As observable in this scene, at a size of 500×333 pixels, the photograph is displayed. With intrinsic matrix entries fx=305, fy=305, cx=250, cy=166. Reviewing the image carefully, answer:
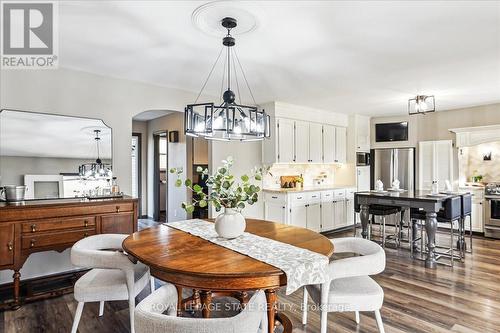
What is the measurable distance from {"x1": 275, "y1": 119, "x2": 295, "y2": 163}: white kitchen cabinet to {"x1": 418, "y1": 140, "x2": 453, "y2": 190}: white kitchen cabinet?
9.85 feet

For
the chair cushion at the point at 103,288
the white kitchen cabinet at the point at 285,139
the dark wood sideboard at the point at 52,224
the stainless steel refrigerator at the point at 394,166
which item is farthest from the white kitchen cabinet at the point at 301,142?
the chair cushion at the point at 103,288

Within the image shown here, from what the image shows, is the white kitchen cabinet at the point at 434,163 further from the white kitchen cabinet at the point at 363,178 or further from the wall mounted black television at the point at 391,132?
the white kitchen cabinet at the point at 363,178

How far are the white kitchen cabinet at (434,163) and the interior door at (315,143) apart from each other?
2.24 m

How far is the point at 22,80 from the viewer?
3207mm

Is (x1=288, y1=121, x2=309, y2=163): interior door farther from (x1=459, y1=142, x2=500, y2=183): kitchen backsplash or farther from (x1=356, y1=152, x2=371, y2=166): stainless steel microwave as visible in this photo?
(x1=459, y1=142, x2=500, y2=183): kitchen backsplash

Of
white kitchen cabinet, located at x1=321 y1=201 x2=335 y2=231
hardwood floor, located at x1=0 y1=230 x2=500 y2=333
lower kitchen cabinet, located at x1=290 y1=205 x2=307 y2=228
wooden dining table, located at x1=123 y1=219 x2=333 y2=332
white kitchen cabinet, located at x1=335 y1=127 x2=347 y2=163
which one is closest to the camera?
wooden dining table, located at x1=123 y1=219 x2=333 y2=332

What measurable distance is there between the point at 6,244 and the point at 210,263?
223 centimetres

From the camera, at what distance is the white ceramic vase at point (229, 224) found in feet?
7.29

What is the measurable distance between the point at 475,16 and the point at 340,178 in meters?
4.83

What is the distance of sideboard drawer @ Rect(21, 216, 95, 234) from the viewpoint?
2.86 metres

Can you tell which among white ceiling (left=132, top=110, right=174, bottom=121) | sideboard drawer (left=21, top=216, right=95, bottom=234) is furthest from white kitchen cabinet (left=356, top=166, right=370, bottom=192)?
sideboard drawer (left=21, top=216, right=95, bottom=234)

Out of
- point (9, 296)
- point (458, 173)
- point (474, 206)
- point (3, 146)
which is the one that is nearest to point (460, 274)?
point (474, 206)

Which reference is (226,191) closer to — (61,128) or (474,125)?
(61,128)

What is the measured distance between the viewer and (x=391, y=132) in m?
6.88
